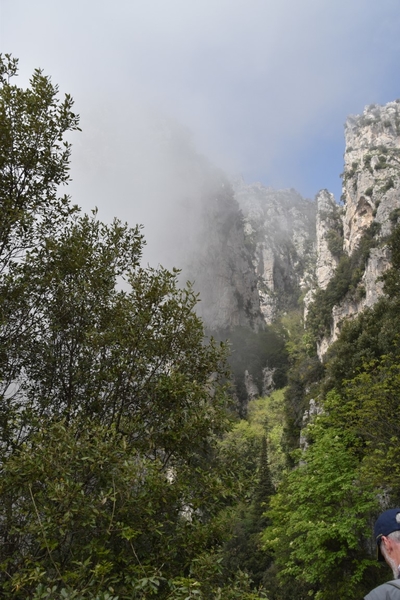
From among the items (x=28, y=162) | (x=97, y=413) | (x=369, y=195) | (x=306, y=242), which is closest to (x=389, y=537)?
(x=97, y=413)

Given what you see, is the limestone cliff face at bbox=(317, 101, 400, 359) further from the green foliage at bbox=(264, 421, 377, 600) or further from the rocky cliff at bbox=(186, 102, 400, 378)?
the green foliage at bbox=(264, 421, 377, 600)

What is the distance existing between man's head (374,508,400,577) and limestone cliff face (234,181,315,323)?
12666 centimetres

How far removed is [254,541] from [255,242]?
130580 millimetres

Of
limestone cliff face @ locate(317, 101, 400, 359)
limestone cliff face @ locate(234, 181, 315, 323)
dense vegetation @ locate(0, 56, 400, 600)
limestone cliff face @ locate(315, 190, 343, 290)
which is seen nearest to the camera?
dense vegetation @ locate(0, 56, 400, 600)

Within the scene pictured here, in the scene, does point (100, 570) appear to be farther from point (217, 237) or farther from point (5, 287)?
point (217, 237)

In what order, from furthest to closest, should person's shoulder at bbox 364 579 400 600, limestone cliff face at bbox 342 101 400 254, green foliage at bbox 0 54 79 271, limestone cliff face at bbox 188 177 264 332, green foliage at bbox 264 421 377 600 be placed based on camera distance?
limestone cliff face at bbox 188 177 264 332, limestone cliff face at bbox 342 101 400 254, green foliage at bbox 264 421 377 600, green foliage at bbox 0 54 79 271, person's shoulder at bbox 364 579 400 600

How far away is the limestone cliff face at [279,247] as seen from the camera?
444ft

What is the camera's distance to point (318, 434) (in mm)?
17953


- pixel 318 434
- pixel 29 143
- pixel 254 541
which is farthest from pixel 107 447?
pixel 254 541

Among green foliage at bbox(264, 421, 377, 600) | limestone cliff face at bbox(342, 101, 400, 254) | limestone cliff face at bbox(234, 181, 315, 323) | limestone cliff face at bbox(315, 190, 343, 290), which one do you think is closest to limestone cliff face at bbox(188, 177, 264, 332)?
limestone cliff face at bbox(234, 181, 315, 323)

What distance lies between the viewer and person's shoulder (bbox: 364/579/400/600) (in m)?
2.21

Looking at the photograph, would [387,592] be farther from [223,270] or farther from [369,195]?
[223,270]

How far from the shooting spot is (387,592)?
7.35 ft

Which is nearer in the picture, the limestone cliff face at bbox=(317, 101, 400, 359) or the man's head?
the man's head
